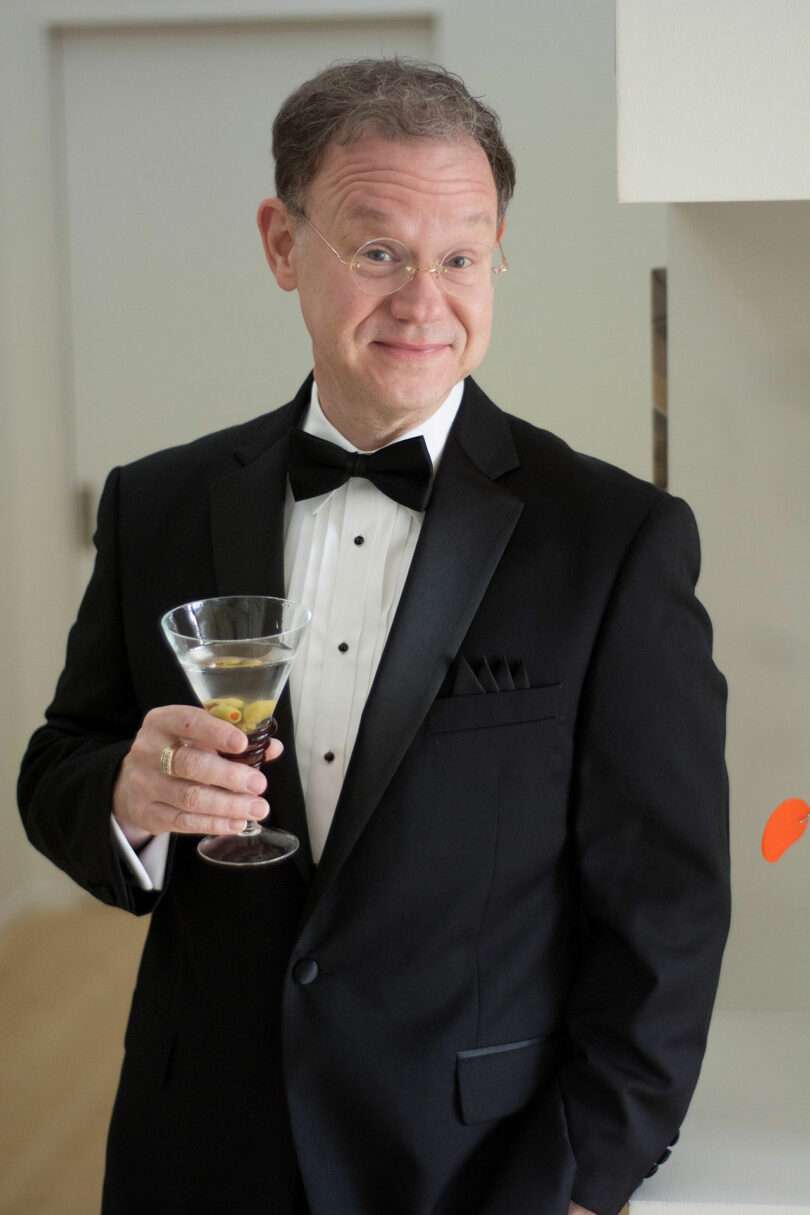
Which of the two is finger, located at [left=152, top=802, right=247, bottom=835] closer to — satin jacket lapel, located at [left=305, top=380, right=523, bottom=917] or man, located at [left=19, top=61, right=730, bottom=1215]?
man, located at [left=19, top=61, right=730, bottom=1215]

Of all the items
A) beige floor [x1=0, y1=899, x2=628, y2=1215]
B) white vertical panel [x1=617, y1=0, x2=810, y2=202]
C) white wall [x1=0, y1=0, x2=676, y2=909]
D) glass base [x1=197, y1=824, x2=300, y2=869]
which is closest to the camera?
glass base [x1=197, y1=824, x2=300, y2=869]

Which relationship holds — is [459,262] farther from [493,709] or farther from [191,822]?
[191,822]

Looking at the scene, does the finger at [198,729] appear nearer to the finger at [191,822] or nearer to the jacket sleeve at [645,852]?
the finger at [191,822]

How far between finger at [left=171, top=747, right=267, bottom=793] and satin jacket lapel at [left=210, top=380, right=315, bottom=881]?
170 mm

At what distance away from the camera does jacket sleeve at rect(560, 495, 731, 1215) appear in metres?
1.40

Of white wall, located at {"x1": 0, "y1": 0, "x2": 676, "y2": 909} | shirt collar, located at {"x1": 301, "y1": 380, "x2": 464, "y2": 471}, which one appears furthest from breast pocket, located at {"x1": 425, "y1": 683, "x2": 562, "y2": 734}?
white wall, located at {"x1": 0, "y1": 0, "x2": 676, "y2": 909}

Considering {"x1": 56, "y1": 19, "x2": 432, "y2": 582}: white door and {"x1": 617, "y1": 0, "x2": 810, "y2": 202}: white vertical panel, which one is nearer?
{"x1": 617, "y1": 0, "x2": 810, "y2": 202}: white vertical panel

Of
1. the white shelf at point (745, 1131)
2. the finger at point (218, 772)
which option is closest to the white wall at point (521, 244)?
the white shelf at point (745, 1131)

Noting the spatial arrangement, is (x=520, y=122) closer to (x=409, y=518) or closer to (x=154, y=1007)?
(x=409, y=518)

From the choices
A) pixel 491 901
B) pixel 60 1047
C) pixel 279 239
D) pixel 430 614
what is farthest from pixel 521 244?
pixel 491 901

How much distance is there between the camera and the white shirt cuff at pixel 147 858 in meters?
1.47

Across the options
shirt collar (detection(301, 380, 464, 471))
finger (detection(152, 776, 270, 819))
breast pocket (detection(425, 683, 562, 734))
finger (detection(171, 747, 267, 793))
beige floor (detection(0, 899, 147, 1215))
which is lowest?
beige floor (detection(0, 899, 147, 1215))

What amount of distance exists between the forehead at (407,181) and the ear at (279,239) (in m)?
0.12

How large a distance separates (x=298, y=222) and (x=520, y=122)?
10.5 feet
